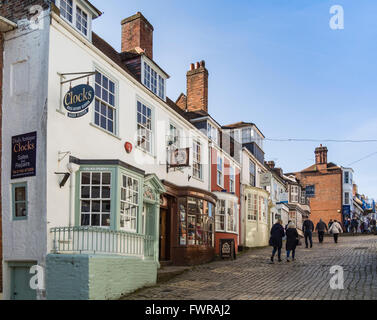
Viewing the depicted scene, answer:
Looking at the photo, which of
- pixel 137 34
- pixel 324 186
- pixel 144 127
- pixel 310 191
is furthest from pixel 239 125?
pixel 324 186

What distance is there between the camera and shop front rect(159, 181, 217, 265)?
15.9m

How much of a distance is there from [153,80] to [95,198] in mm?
6946

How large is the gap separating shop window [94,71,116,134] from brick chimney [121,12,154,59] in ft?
15.6

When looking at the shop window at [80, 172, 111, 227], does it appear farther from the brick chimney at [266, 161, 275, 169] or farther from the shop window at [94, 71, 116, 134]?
the brick chimney at [266, 161, 275, 169]

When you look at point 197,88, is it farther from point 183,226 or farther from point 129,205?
point 129,205

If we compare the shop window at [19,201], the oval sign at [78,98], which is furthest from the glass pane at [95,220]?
the oval sign at [78,98]

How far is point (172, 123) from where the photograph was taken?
17.2 metres

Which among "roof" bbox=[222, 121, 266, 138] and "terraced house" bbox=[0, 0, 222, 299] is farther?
"roof" bbox=[222, 121, 266, 138]

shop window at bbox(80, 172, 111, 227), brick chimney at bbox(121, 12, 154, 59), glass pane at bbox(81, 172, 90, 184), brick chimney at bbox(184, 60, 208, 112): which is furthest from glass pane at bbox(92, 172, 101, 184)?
brick chimney at bbox(184, 60, 208, 112)

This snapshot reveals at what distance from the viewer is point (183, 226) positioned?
53.6 ft

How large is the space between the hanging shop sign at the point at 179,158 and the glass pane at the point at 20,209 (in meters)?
6.55

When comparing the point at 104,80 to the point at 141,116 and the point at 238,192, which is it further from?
the point at 238,192

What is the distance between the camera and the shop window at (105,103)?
12.2 m

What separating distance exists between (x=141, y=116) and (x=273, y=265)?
24.5 feet
